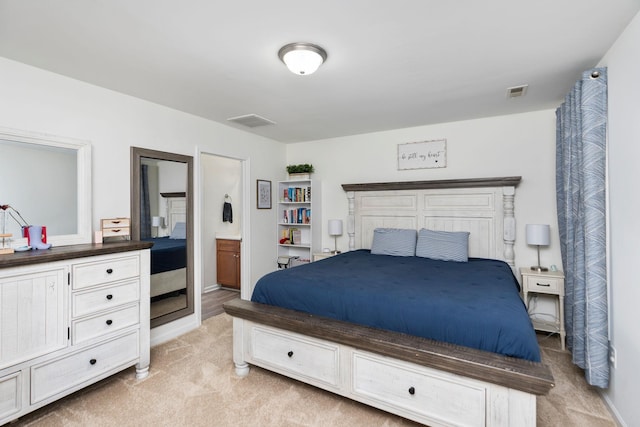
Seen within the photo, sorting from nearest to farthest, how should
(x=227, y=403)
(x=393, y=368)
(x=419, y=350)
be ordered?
(x=419, y=350), (x=393, y=368), (x=227, y=403)

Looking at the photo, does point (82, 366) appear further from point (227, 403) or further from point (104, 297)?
point (227, 403)

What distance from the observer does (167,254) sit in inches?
123

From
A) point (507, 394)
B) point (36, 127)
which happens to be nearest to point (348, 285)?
point (507, 394)

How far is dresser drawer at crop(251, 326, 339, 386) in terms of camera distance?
2.06 m

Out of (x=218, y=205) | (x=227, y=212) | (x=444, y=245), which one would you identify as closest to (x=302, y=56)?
(x=444, y=245)

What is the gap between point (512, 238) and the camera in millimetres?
3303

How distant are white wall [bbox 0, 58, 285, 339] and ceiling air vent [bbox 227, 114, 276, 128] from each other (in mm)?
251

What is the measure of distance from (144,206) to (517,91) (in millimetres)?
3539

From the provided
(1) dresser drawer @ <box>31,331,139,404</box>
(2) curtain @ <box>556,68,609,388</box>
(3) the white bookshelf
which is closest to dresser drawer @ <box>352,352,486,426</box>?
(2) curtain @ <box>556,68,609,388</box>

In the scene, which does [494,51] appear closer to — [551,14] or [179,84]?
[551,14]

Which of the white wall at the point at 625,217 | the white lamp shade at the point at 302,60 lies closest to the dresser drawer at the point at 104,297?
the white lamp shade at the point at 302,60

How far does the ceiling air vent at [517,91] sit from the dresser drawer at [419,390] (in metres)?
2.38

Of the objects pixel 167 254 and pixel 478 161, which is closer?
pixel 167 254

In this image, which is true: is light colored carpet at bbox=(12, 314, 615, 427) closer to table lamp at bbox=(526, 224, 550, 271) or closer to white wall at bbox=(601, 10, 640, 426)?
white wall at bbox=(601, 10, 640, 426)
